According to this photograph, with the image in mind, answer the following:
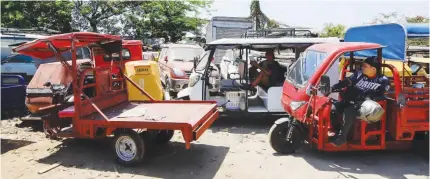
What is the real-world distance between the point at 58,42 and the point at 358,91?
4588mm

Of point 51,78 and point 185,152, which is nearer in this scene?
point 185,152

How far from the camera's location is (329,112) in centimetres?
538

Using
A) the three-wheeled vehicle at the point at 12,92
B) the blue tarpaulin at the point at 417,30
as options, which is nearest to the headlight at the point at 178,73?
the three-wheeled vehicle at the point at 12,92

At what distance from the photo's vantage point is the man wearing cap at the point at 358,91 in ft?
17.2

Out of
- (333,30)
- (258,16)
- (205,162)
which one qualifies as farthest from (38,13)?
(205,162)

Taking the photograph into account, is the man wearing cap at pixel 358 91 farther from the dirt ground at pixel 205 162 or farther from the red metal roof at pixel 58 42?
the red metal roof at pixel 58 42

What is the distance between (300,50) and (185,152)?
3591 millimetres

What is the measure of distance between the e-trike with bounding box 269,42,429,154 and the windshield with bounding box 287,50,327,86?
0.02 metres

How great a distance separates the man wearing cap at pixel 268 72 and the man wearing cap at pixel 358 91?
3049mm

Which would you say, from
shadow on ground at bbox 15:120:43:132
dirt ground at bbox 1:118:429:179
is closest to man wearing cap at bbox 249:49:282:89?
dirt ground at bbox 1:118:429:179

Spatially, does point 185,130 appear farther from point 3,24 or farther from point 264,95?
point 3,24

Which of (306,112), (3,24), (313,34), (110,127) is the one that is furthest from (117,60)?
(3,24)

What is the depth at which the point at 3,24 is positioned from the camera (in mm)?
23438

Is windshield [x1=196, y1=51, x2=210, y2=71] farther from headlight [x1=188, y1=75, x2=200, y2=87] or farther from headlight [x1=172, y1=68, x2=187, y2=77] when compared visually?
headlight [x1=172, y1=68, x2=187, y2=77]
